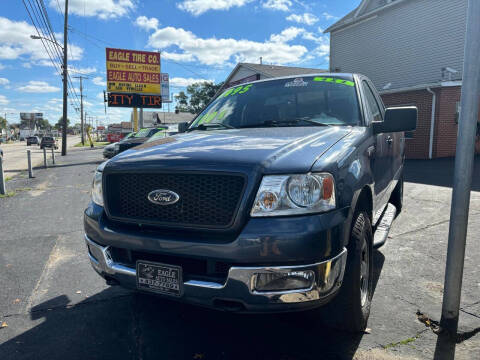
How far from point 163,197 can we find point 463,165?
196 centimetres

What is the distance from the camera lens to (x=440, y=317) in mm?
2834

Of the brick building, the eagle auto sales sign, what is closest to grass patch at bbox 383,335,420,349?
the brick building

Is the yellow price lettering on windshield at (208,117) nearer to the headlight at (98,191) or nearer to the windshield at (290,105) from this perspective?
the windshield at (290,105)

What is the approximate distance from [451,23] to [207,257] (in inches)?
688

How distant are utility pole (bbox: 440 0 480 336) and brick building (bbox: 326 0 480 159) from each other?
489 inches

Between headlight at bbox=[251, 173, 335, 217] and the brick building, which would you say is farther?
the brick building

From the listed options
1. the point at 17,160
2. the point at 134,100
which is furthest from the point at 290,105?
the point at 17,160

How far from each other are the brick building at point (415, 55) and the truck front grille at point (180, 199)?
1363 cm

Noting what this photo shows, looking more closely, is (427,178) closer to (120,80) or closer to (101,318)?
(101,318)

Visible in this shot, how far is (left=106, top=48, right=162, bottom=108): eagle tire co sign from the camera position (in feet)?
71.7

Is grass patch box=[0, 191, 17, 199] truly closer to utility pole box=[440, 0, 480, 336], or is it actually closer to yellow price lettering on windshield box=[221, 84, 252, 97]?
yellow price lettering on windshield box=[221, 84, 252, 97]

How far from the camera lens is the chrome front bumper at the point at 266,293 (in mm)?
1971

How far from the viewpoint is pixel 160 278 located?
2230 millimetres

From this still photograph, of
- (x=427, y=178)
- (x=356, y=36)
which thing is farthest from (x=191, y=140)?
(x=356, y=36)
